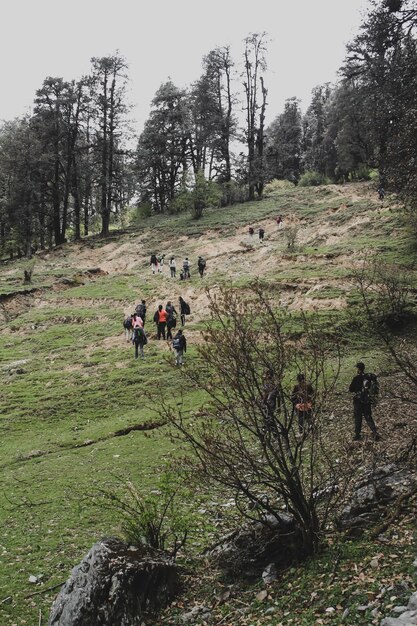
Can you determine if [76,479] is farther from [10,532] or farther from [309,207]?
[309,207]

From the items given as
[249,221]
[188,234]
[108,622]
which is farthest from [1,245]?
[108,622]

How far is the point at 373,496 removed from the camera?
7625 millimetres

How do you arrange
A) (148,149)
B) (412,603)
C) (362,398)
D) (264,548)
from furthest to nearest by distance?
(148,149), (362,398), (264,548), (412,603)

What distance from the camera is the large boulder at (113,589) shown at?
6418 millimetres

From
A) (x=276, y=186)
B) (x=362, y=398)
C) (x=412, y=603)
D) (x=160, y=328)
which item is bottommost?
(x=412, y=603)

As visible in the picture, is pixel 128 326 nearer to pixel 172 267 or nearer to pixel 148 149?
pixel 172 267

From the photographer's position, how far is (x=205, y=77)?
58375 mm

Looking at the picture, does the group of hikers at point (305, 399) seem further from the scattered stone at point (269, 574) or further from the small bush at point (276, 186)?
the small bush at point (276, 186)

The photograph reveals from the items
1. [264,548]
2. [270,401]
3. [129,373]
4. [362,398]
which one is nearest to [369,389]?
[362,398]

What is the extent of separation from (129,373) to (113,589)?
14.8 m

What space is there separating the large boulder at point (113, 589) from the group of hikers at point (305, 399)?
2.70 metres

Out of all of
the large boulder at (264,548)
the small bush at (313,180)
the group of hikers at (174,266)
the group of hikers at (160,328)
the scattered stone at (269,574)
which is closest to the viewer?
the scattered stone at (269,574)

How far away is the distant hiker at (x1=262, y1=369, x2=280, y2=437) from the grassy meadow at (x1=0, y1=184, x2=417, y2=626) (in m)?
1.30

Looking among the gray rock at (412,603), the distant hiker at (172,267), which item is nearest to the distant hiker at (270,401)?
the gray rock at (412,603)
